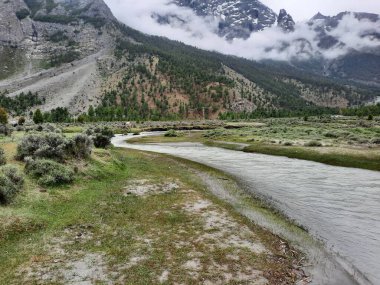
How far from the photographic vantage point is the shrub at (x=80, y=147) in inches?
1479

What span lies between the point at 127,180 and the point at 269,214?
15.1 m

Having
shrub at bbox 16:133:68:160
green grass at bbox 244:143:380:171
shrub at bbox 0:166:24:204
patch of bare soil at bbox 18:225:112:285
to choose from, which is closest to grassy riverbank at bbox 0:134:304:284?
patch of bare soil at bbox 18:225:112:285

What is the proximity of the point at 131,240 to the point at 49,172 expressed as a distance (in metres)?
12.6

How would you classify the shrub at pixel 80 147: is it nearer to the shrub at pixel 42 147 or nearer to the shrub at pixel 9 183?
the shrub at pixel 42 147

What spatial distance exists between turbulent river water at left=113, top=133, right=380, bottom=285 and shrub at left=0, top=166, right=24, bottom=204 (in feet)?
55.7

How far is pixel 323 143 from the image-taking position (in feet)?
219

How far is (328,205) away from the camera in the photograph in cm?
3025

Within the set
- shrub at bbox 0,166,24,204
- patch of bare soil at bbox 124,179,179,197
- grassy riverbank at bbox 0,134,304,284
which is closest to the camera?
grassy riverbank at bbox 0,134,304,284

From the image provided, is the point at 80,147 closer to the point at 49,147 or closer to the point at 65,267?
the point at 49,147

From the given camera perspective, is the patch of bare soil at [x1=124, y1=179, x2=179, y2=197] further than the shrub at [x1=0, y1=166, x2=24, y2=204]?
Yes

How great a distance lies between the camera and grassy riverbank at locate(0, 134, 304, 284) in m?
17.5

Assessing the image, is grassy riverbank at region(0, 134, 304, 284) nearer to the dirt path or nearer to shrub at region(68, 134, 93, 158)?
the dirt path

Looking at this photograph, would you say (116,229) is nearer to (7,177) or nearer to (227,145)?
(7,177)

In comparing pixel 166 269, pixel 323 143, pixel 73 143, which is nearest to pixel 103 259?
pixel 166 269
